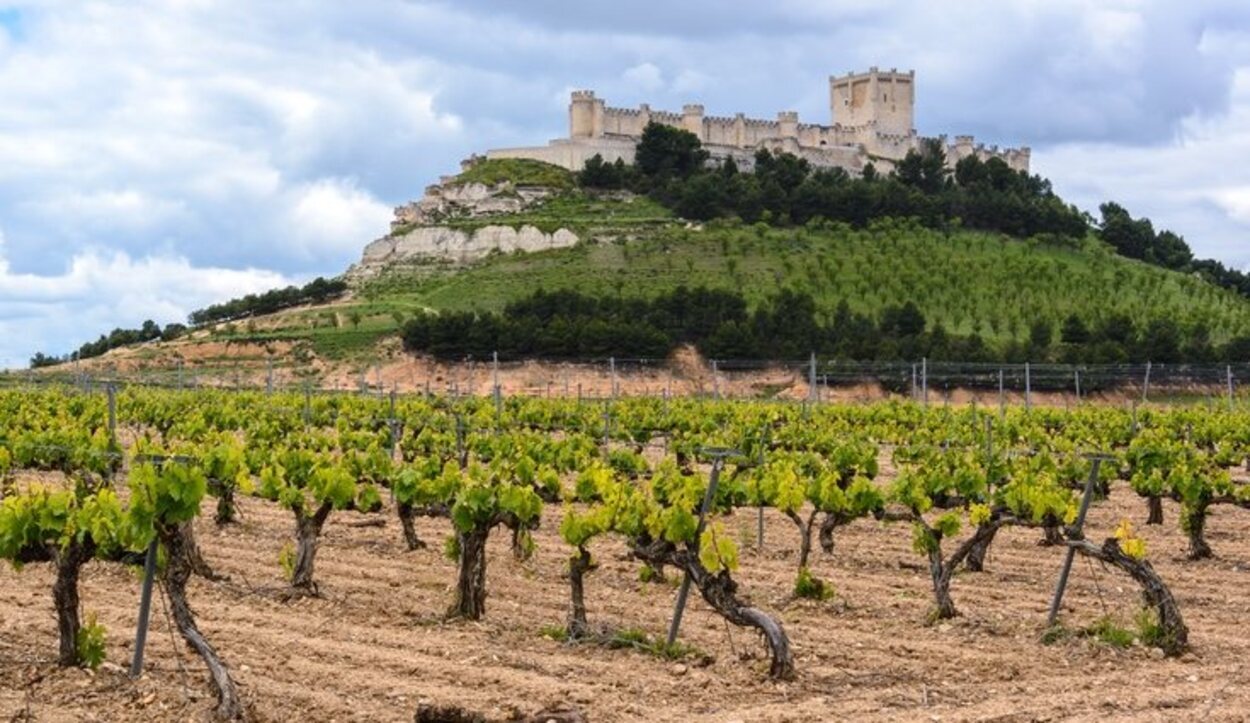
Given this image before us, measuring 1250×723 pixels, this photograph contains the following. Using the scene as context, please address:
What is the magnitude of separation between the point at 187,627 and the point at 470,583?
2747 millimetres

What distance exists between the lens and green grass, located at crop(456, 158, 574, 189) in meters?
87.0

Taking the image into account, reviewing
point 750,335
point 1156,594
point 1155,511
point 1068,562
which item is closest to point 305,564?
point 1068,562

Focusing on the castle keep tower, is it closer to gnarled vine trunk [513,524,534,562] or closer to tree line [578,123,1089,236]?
tree line [578,123,1089,236]

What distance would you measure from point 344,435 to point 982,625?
13075 mm

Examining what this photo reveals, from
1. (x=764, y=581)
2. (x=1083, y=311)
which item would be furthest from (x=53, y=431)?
(x=1083, y=311)

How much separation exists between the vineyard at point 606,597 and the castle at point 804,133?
76.2 meters

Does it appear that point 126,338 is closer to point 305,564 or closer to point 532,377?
point 532,377

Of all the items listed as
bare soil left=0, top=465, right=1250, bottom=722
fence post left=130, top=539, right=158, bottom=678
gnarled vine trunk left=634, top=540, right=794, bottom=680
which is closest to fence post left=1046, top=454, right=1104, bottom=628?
bare soil left=0, top=465, right=1250, bottom=722

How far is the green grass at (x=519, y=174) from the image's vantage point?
87.0 m

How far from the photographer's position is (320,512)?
1178 centimetres

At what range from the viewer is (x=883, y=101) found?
348ft

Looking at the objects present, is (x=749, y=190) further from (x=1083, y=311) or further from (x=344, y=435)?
(x=344, y=435)

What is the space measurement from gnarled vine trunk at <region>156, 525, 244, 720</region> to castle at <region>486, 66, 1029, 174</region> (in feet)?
274

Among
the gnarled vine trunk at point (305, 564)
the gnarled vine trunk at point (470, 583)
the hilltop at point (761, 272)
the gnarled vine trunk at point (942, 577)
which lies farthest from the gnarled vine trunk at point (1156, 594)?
the hilltop at point (761, 272)
